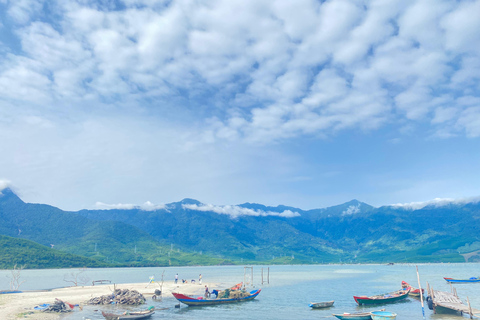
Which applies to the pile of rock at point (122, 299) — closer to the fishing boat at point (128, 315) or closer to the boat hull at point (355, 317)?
the fishing boat at point (128, 315)

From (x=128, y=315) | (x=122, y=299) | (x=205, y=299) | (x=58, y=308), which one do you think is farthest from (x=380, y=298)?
(x=58, y=308)

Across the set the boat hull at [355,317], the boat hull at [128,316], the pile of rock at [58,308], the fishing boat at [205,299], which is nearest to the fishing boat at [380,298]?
the boat hull at [355,317]

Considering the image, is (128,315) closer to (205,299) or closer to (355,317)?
(205,299)

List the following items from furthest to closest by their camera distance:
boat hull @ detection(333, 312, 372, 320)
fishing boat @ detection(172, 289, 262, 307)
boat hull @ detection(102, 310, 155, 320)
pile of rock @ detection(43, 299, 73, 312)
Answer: fishing boat @ detection(172, 289, 262, 307) → pile of rock @ detection(43, 299, 73, 312) → boat hull @ detection(333, 312, 372, 320) → boat hull @ detection(102, 310, 155, 320)

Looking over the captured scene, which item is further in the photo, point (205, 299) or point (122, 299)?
point (205, 299)

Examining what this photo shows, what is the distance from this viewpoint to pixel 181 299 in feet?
221

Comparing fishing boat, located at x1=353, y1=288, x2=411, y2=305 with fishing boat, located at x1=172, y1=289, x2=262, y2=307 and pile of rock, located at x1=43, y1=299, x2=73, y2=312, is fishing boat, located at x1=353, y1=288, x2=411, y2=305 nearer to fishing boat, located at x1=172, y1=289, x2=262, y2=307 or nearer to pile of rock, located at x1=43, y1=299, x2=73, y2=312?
fishing boat, located at x1=172, y1=289, x2=262, y2=307

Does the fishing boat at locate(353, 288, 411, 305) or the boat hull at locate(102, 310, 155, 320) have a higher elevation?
the fishing boat at locate(353, 288, 411, 305)

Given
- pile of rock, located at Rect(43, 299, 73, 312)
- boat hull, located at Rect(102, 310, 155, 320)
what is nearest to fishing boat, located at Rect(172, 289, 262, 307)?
boat hull, located at Rect(102, 310, 155, 320)

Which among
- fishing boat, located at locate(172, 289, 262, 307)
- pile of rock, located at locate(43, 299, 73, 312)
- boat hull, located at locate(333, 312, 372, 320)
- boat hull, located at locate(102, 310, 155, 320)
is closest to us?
boat hull, located at locate(102, 310, 155, 320)

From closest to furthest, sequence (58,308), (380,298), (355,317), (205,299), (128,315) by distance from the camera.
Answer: (355,317)
(128,315)
(58,308)
(205,299)
(380,298)

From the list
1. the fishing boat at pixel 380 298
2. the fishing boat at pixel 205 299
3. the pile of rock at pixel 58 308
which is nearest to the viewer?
the pile of rock at pixel 58 308

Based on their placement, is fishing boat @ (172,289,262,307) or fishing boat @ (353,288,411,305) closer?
fishing boat @ (172,289,262,307)

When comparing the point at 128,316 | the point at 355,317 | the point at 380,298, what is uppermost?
the point at 380,298
